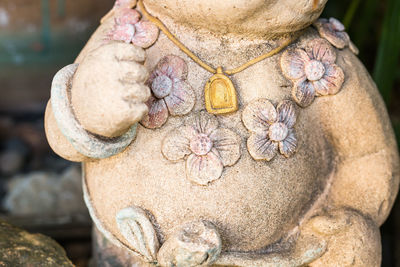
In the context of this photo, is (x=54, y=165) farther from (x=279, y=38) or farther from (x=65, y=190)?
(x=279, y=38)

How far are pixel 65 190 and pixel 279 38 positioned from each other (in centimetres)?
117

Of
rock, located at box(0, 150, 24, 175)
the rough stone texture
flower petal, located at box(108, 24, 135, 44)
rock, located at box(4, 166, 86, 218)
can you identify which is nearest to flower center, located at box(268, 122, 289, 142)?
flower petal, located at box(108, 24, 135, 44)

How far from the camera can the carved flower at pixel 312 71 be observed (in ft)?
3.90

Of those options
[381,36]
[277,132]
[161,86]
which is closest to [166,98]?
[161,86]

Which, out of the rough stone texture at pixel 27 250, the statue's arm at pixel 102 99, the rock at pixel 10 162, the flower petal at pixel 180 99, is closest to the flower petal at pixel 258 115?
the flower petal at pixel 180 99

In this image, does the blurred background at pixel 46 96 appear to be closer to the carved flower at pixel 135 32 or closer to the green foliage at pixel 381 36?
the green foliage at pixel 381 36

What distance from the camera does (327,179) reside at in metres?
1.30

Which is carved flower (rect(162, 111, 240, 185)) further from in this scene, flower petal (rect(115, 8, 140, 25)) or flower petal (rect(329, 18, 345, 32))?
flower petal (rect(329, 18, 345, 32))

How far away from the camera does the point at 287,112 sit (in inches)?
46.2

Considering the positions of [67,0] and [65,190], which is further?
[67,0]

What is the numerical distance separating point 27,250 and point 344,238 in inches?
29.1

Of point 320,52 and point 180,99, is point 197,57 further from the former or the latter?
point 320,52

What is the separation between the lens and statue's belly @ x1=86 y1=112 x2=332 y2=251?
3.69 ft

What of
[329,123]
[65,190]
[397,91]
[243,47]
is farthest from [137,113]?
[397,91]
